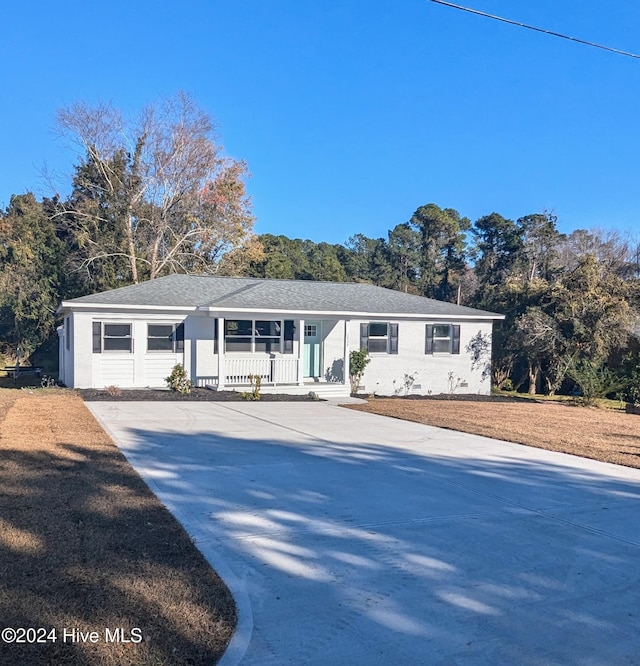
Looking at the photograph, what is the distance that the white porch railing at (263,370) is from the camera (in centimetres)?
1823

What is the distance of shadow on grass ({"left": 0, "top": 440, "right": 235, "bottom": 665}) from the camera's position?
315cm

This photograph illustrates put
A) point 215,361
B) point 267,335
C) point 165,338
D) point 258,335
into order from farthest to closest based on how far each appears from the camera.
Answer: point 267,335
point 258,335
point 215,361
point 165,338

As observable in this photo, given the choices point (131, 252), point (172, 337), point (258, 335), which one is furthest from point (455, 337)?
point (131, 252)

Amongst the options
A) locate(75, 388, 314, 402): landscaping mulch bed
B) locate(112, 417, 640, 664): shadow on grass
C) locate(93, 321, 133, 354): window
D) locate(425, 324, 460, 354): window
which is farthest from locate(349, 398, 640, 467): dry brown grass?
locate(93, 321, 133, 354): window

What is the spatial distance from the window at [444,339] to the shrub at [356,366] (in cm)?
275

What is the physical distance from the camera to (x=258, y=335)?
750 inches

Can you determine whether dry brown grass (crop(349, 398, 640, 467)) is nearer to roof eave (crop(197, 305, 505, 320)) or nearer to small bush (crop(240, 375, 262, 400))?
small bush (crop(240, 375, 262, 400))

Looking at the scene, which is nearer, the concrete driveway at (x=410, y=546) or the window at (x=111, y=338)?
the concrete driveway at (x=410, y=546)

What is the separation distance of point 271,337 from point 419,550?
14.7m

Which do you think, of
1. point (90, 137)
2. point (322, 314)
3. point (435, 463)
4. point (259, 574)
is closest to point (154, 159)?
point (90, 137)

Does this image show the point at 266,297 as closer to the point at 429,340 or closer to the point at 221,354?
the point at 221,354

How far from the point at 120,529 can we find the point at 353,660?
8.22 ft

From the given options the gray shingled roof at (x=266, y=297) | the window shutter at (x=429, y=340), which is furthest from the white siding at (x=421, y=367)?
the gray shingled roof at (x=266, y=297)

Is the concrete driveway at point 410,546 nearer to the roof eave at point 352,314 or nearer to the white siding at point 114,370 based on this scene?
the roof eave at point 352,314
